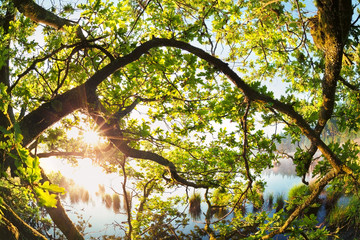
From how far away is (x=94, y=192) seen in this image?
17.6 m

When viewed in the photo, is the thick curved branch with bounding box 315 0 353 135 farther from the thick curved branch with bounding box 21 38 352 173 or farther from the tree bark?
the tree bark

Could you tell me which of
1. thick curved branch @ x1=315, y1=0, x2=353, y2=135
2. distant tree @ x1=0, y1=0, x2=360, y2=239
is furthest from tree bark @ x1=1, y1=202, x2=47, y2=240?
thick curved branch @ x1=315, y1=0, x2=353, y2=135

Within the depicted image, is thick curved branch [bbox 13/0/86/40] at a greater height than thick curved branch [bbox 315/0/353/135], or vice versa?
thick curved branch [bbox 13/0/86/40]

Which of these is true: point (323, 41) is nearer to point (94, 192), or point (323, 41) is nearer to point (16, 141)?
point (16, 141)

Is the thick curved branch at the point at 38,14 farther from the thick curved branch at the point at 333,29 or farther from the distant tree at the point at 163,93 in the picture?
the thick curved branch at the point at 333,29

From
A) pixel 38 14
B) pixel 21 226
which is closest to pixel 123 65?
pixel 21 226

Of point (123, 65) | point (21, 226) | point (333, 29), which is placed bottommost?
point (21, 226)

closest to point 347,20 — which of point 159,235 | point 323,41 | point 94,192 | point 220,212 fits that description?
point 323,41

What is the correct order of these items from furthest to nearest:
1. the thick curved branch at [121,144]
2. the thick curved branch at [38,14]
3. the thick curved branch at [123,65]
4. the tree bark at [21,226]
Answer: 1. the thick curved branch at [121,144]
2. the thick curved branch at [38,14]
3. the thick curved branch at [123,65]
4. the tree bark at [21,226]

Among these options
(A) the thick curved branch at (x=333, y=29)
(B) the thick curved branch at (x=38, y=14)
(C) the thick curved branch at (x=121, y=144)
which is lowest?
(A) the thick curved branch at (x=333, y=29)

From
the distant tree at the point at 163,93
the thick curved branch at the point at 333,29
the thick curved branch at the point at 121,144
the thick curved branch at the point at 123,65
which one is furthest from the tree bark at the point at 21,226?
the thick curved branch at the point at 333,29

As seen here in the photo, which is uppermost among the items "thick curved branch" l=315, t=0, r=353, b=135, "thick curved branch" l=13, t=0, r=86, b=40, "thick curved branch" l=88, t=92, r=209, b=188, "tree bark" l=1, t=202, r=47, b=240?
"thick curved branch" l=13, t=0, r=86, b=40

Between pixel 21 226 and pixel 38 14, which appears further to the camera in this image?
pixel 38 14

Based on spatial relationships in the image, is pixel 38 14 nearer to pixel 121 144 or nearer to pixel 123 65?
pixel 123 65
